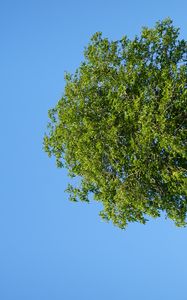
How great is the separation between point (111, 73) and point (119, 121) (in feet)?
16.9

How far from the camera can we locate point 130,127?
4831cm

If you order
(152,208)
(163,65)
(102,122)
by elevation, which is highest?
(163,65)

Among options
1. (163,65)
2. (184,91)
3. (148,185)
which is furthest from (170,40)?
(148,185)

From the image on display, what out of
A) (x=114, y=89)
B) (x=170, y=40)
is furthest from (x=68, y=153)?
(x=170, y=40)

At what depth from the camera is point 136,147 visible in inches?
1857

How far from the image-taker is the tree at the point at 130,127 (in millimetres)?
47375

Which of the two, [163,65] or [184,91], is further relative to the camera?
[163,65]

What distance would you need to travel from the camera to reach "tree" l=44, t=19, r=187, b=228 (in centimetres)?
4738

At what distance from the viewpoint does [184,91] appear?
47.6m

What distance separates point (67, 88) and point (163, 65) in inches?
390

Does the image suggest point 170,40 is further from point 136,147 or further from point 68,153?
point 68,153

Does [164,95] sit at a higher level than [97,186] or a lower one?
higher

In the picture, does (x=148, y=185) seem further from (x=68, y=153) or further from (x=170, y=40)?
(x=170, y=40)

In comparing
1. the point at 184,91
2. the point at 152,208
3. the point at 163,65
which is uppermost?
the point at 163,65
